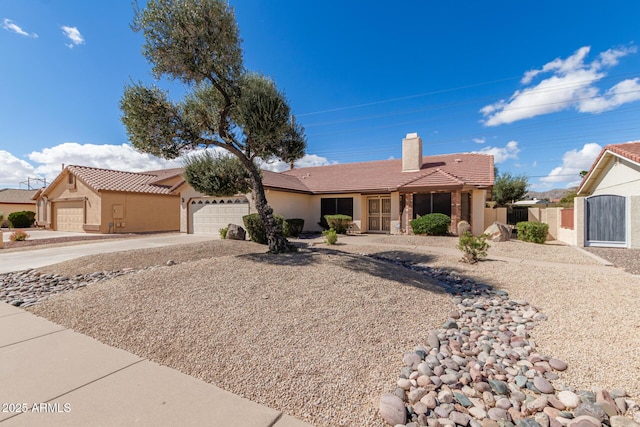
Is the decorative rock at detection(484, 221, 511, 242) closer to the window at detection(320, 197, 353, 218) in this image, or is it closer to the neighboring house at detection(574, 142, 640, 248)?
the neighboring house at detection(574, 142, 640, 248)

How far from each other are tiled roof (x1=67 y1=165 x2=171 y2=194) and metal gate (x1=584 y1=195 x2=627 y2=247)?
21.9 meters

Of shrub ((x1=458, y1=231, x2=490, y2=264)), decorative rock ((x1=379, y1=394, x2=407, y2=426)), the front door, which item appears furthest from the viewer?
the front door

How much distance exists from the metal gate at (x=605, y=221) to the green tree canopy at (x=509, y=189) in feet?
45.9

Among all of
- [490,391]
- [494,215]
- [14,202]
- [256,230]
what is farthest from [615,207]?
[14,202]

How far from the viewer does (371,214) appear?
18484 millimetres

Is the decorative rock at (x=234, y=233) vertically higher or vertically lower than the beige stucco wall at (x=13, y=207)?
lower

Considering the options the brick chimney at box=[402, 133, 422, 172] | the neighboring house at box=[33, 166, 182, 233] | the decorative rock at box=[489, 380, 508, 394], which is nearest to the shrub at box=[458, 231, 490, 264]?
the decorative rock at box=[489, 380, 508, 394]

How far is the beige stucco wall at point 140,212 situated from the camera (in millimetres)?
18328

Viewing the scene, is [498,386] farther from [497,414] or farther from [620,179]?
[620,179]

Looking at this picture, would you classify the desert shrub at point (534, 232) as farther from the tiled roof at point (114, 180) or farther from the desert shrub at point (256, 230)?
the tiled roof at point (114, 180)

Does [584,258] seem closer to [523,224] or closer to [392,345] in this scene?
[523,224]

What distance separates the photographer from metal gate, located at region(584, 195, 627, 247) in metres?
11.3

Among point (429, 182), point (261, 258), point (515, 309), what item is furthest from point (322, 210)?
point (515, 309)

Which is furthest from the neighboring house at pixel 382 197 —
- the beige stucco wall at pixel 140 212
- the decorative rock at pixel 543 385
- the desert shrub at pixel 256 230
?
the decorative rock at pixel 543 385
